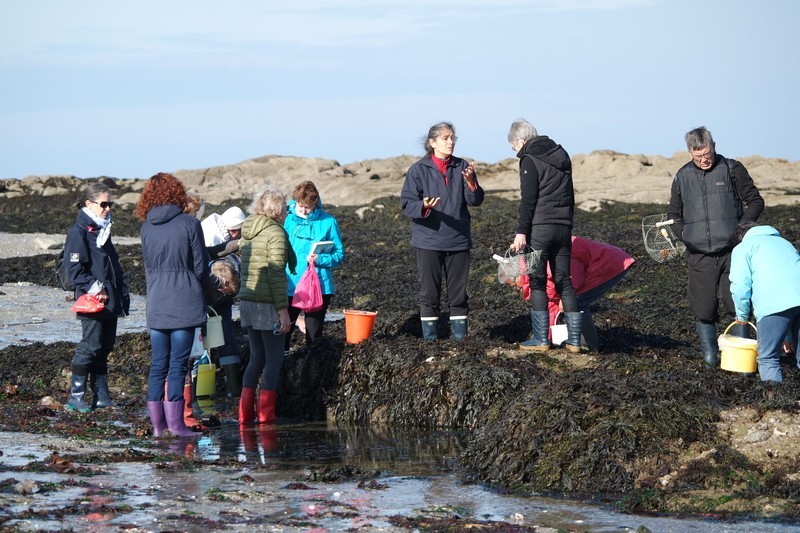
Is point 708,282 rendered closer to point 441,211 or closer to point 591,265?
point 591,265

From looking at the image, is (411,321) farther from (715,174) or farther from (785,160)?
(785,160)

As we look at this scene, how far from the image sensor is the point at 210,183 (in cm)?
5569

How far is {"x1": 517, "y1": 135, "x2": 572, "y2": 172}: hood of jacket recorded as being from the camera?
9094 mm

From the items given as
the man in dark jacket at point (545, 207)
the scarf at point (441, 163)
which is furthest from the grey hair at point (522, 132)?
the scarf at point (441, 163)

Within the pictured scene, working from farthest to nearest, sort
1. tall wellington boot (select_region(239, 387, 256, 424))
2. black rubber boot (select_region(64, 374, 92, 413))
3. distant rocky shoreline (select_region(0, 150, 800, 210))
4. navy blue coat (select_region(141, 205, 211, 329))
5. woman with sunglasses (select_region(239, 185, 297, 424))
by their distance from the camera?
distant rocky shoreline (select_region(0, 150, 800, 210)) → black rubber boot (select_region(64, 374, 92, 413)) → tall wellington boot (select_region(239, 387, 256, 424)) → woman with sunglasses (select_region(239, 185, 297, 424)) → navy blue coat (select_region(141, 205, 211, 329))

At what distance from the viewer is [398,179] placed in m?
47.4

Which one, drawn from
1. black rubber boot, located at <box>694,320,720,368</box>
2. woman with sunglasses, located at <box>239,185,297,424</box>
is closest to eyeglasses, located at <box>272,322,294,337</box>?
woman with sunglasses, located at <box>239,185,297,424</box>

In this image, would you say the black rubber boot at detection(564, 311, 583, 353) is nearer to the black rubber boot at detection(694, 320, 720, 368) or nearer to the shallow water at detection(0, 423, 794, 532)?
the black rubber boot at detection(694, 320, 720, 368)

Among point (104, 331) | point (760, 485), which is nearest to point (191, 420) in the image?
point (104, 331)

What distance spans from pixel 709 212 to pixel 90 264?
5003 mm

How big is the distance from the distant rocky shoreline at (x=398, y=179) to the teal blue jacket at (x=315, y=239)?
19841 millimetres

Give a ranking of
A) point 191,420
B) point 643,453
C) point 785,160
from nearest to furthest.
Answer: point 643,453 < point 191,420 < point 785,160

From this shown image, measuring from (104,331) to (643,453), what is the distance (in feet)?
15.2

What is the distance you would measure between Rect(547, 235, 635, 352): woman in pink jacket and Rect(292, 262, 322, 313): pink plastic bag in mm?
2029
